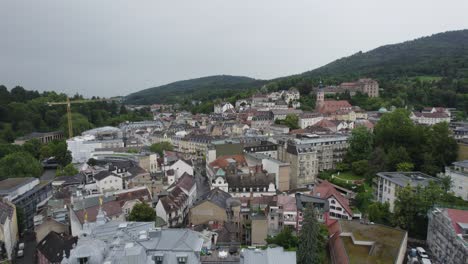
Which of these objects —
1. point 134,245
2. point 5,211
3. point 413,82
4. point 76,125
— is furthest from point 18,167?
point 413,82

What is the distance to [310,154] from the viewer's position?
43.8 meters

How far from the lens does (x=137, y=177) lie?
40.2 metres

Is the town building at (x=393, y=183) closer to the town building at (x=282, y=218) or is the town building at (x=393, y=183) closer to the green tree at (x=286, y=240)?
the town building at (x=282, y=218)

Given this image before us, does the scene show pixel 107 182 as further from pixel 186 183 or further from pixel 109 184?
pixel 186 183

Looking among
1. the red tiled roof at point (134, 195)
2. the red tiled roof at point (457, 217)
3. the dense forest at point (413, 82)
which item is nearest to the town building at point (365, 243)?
the red tiled roof at point (457, 217)

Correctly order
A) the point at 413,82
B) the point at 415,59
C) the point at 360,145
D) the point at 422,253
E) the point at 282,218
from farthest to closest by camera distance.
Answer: the point at 415,59 < the point at 413,82 < the point at 360,145 < the point at 282,218 < the point at 422,253

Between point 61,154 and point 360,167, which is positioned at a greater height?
point 360,167

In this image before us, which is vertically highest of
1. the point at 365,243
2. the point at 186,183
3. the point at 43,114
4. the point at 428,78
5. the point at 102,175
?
the point at 428,78

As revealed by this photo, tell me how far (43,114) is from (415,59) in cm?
13660

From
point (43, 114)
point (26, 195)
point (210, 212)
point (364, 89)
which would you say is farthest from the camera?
point (43, 114)

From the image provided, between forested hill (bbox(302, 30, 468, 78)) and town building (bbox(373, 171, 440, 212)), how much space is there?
268 feet

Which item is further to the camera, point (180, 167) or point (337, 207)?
point (180, 167)

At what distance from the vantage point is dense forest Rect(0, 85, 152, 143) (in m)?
80.8

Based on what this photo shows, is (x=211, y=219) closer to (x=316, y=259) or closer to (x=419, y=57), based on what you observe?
(x=316, y=259)
